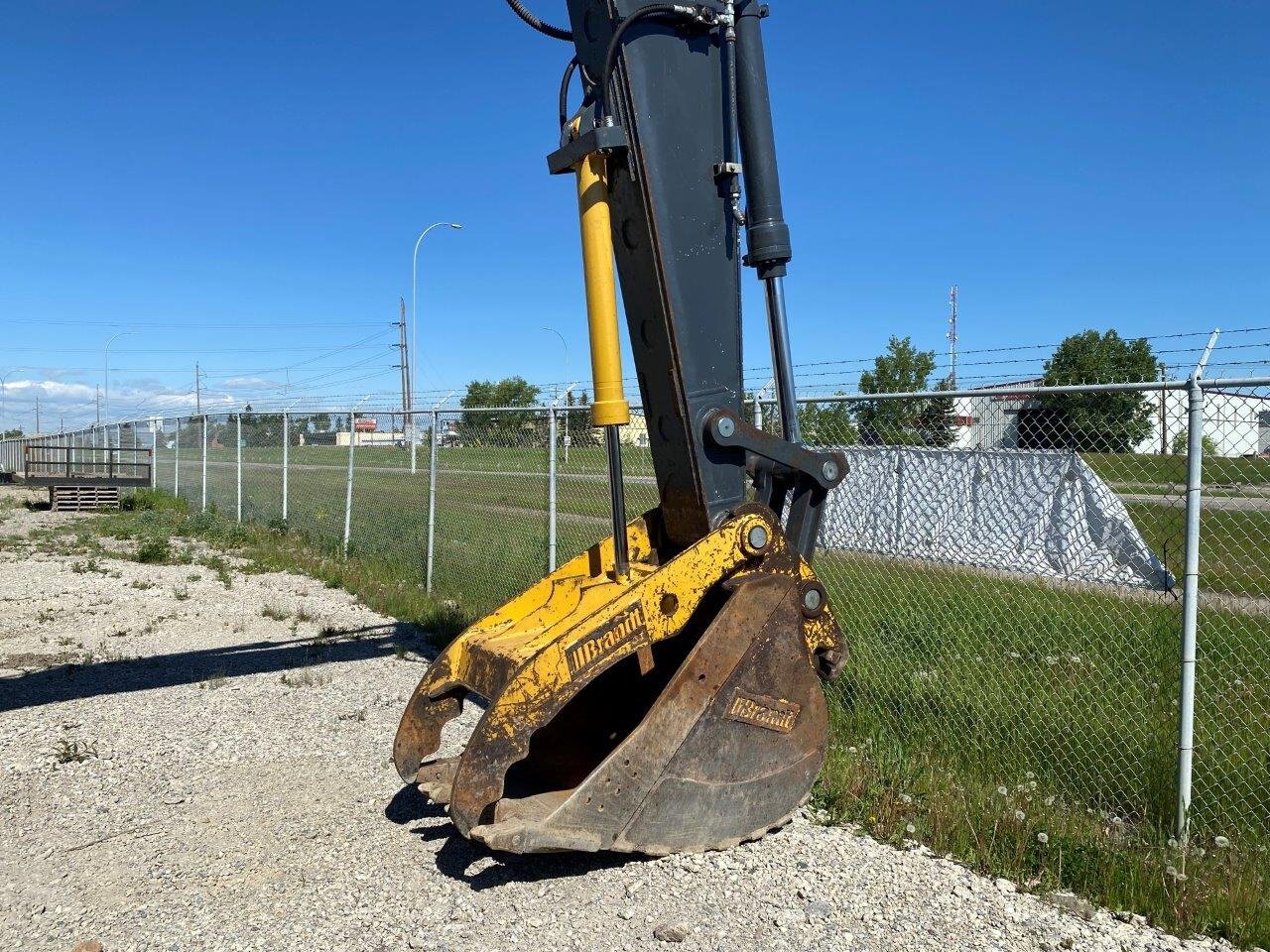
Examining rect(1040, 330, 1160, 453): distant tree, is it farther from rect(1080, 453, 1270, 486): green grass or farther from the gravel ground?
the gravel ground

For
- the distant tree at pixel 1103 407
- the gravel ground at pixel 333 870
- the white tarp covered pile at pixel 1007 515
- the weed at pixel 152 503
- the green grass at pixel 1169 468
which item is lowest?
the gravel ground at pixel 333 870

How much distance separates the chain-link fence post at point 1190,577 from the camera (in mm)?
4547

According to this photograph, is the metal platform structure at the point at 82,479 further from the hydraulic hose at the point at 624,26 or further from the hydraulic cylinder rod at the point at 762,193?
the hydraulic cylinder rod at the point at 762,193

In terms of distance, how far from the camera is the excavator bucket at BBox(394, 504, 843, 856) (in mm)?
3770

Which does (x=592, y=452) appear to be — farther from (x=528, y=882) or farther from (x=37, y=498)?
(x=37, y=498)

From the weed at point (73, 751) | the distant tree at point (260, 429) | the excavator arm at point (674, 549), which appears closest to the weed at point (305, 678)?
the weed at point (73, 751)

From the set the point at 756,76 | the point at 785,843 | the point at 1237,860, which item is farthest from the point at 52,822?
the point at 1237,860

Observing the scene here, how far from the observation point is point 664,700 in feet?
12.7

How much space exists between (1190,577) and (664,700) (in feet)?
8.31

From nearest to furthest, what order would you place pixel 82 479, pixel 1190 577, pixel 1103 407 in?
pixel 1190 577
pixel 1103 407
pixel 82 479

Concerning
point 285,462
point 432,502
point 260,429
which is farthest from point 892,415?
point 260,429

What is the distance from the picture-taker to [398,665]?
812 cm

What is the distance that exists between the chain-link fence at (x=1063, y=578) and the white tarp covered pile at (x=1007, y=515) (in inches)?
0.4

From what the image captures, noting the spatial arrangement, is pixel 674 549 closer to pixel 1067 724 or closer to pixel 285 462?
pixel 1067 724
